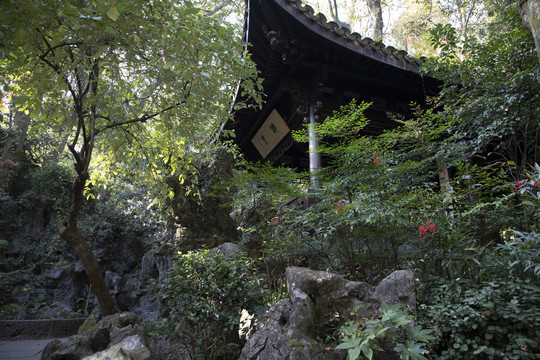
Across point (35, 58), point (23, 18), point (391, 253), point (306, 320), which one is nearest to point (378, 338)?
point (306, 320)

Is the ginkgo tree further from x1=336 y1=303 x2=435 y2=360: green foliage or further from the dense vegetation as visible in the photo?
x1=336 y1=303 x2=435 y2=360: green foliage

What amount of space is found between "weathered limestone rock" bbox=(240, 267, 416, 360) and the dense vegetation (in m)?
0.17

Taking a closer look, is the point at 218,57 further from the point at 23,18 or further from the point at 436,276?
the point at 436,276

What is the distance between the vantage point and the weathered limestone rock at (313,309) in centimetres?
230

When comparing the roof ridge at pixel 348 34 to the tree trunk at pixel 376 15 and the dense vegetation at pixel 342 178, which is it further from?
the tree trunk at pixel 376 15

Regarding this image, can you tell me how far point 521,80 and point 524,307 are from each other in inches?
117

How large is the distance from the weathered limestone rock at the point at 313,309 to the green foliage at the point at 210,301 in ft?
1.28

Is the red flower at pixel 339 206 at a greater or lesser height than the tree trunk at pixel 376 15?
lesser

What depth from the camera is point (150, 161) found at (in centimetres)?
480

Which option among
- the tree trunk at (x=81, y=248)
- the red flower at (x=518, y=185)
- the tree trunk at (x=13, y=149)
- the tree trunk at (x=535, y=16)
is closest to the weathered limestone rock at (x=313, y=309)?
the red flower at (x=518, y=185)

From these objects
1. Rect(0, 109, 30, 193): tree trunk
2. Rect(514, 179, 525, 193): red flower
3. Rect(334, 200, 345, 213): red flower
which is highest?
Rect(0, 109, 30, 193): tree trunk

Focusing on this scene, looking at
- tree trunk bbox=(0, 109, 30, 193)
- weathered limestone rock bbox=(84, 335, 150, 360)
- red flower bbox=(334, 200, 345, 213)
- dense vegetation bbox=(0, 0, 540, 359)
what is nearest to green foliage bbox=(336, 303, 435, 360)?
dense vegetation bbox=(0, 0, 540, 359)

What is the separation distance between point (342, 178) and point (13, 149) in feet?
44.2

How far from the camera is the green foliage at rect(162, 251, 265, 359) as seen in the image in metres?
2.91
